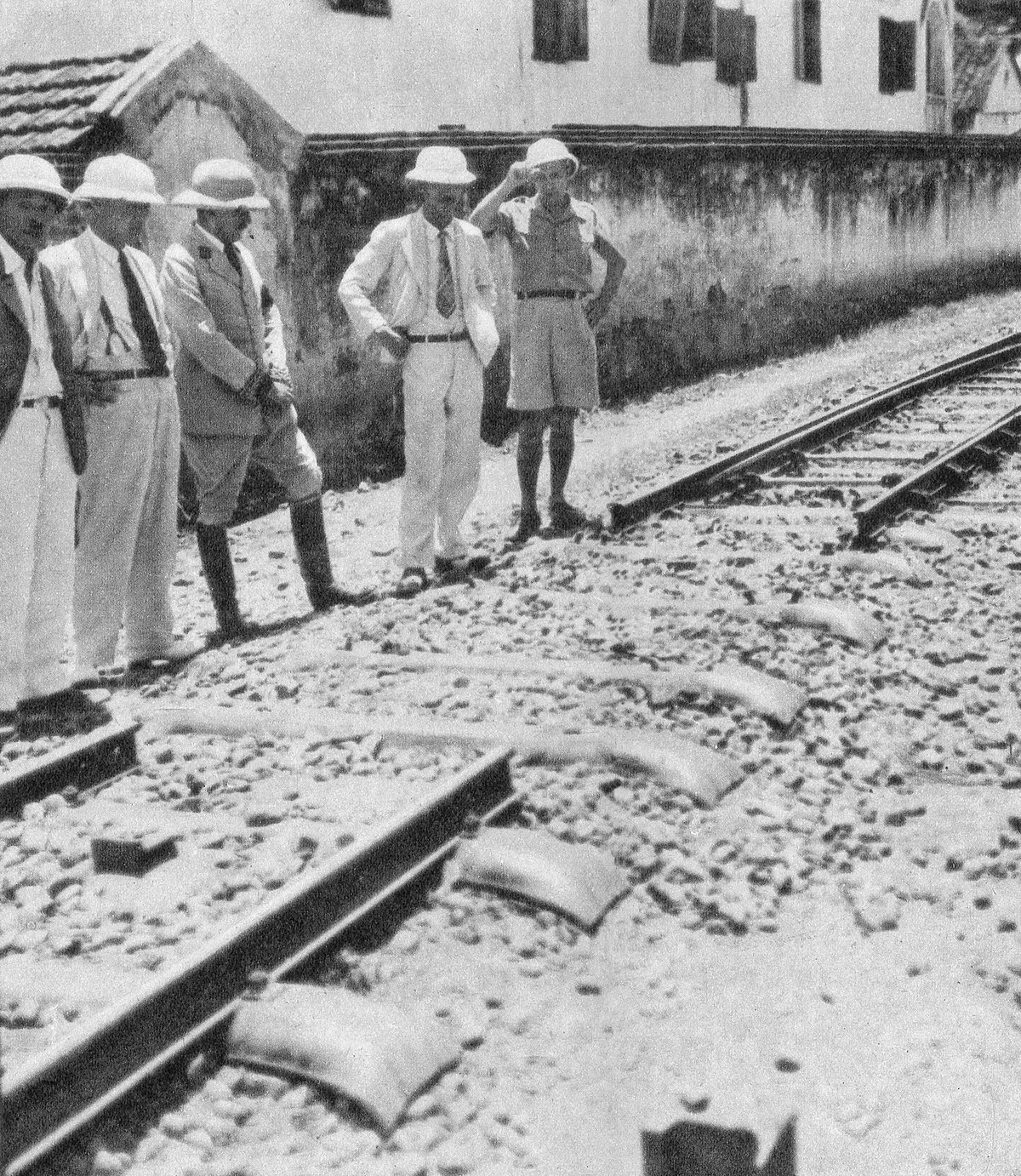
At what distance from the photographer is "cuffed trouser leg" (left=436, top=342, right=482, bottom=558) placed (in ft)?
26.2

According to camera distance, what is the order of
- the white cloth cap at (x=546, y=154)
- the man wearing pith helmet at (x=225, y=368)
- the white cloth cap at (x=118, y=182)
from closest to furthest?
the white cloth cap at (x=118, y=182), the man wearing pith helmet at (x=225, y=368), the white cloth cap at (x=546, y=154)

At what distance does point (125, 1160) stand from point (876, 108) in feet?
87.0

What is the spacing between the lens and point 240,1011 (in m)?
3.46

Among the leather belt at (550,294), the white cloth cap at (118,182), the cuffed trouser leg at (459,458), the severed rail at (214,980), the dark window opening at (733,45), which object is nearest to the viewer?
the severed rail at (214,980)

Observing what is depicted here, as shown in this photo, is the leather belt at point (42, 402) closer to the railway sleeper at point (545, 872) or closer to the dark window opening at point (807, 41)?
the railway sleeper at point (545, 872)

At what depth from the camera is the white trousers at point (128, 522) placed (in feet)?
21.6

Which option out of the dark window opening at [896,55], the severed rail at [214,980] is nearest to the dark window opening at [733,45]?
the dark window opening at [896,55]

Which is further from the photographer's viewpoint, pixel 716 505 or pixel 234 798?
pixel 716 505

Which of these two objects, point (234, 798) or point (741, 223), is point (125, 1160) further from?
point (741, 223)

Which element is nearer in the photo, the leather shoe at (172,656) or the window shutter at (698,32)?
the leather shoe at (172,656)

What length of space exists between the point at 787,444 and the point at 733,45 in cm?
1344

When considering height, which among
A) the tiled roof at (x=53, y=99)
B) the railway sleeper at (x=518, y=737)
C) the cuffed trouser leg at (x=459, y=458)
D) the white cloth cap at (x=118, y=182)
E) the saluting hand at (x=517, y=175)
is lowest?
the railway sleeper at (x=518, y=737)

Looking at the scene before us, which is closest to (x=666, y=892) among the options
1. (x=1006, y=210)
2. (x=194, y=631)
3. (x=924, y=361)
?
(x=194, y=631)

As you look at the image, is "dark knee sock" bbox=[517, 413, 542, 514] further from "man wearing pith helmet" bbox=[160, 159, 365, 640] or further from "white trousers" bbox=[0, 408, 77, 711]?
"white trousers" bbox=[0, 408, 77, 711]
